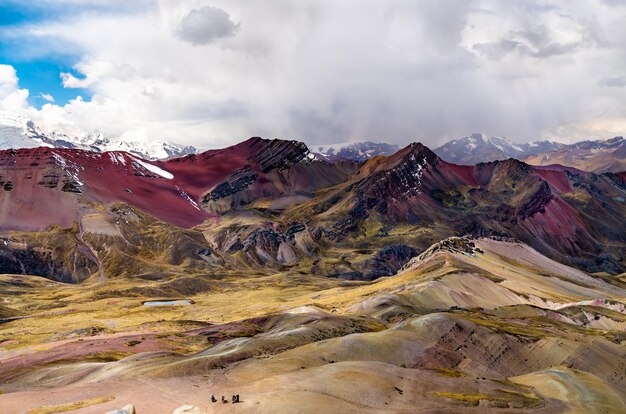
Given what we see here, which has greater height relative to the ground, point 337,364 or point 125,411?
point 125,411

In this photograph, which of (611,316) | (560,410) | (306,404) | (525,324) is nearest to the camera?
(306,404)

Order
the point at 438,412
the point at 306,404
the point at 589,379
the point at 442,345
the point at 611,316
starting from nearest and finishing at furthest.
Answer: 1. the point at 306,404
2. the point at 438,412
3. the point at 589,379
4. the point at 442,345
5. the point at 611,316

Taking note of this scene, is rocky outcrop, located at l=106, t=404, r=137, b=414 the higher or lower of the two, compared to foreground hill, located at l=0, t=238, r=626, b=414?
higher

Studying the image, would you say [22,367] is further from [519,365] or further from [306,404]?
[519,365]

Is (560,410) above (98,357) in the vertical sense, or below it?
below

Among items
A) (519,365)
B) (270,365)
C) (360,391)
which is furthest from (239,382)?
(519,365)

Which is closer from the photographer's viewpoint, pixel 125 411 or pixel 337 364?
pixel 125 411

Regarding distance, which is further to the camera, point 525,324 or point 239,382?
point 525,324

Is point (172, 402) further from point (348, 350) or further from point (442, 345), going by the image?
point (442, 345)

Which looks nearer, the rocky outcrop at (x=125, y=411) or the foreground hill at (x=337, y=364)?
the rocky outcrop at (x=125, y=411)

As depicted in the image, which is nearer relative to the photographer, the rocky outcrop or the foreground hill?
the rocky outcrop

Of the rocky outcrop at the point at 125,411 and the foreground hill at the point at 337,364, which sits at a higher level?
the rocky outcrop at the point at 125,411
